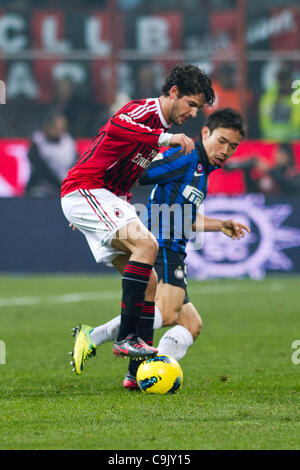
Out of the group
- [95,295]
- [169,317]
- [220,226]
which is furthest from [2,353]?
[95,295]

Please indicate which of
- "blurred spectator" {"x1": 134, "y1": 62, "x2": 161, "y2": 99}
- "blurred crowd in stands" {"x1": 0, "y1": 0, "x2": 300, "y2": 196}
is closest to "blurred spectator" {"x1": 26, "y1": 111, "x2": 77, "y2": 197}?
"blurred crowd in stands" {"x1": 0, "y1": 0, "x2": 300, "y2": 196}

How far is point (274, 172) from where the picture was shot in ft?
50.0

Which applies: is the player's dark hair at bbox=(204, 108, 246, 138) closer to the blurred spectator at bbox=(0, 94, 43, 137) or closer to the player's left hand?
the player's left hand

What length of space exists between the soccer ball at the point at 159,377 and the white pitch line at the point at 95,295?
18.8 ft

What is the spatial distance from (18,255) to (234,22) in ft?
17.7

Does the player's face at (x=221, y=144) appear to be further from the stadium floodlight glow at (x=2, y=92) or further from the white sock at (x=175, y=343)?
the stadium floodlight glow at (x=2, y=92)

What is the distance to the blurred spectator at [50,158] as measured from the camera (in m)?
15.0

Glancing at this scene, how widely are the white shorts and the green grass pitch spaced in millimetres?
850

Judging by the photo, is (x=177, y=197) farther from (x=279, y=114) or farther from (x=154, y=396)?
(x=279, y=114)

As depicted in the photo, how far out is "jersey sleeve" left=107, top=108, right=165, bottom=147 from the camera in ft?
17.6

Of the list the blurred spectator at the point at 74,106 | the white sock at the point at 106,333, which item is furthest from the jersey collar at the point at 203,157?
the blurred spectator at the point at 74,106

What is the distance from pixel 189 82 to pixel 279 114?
10.4m

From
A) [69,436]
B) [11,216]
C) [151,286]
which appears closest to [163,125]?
[151,286]
